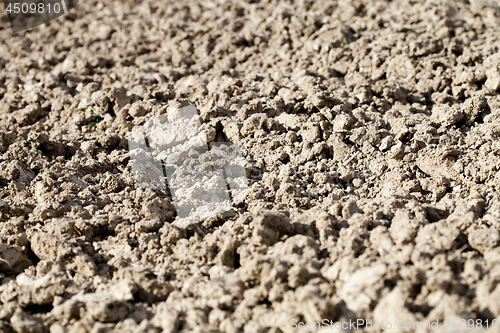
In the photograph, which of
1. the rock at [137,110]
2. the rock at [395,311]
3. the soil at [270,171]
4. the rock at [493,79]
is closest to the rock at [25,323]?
the soil at [270,171]

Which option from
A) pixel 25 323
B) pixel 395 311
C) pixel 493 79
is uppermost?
pixel 493 79

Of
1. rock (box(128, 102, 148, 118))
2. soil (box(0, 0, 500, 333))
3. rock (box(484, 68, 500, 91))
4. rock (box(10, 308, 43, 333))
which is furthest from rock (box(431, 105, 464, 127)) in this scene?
rock (box(10, 308, 43, 333))

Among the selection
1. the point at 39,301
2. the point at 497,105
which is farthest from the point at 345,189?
the point at 39,301

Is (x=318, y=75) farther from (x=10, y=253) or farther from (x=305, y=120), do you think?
(x=10, y=253)

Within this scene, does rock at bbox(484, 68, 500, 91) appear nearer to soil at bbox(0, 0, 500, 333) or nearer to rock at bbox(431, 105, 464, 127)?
soil at bbox(0, 0, 500, 333)

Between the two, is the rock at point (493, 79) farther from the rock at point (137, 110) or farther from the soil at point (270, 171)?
the rock at point (137, 110)

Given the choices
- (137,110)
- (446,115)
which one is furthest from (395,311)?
(137,110)

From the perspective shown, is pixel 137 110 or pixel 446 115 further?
pixel 137 110

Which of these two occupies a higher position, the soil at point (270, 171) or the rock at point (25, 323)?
the soil at point (270, 171)

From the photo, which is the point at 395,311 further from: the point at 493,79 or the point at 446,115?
the point at 493,79
